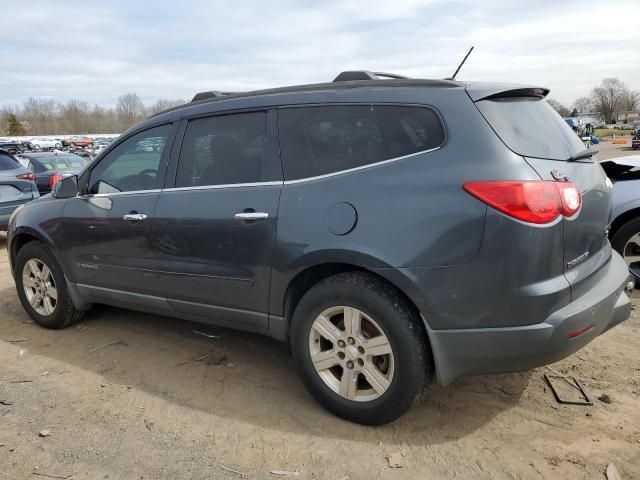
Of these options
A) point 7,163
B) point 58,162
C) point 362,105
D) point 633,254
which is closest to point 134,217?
point 362,105

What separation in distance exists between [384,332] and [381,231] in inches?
20.6

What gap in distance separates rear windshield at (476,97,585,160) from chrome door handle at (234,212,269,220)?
131 centimetres

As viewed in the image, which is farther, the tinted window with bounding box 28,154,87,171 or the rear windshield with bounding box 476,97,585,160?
the tinted window with bounding box 28,154,87,171

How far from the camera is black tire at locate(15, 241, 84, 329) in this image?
4535 mm

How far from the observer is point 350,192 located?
2822mm

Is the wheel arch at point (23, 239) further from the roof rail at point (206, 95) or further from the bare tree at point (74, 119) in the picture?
the bare tree at point (74, 119)

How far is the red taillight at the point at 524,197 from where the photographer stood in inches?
95.6

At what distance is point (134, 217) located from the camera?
3.81m

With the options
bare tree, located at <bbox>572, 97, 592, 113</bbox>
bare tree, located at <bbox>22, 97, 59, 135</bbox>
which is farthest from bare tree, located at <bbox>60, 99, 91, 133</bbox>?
bare tree, located at <bbox>572, 97, 592, 113</bbox>

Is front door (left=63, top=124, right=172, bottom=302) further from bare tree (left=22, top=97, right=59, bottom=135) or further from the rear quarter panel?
bare tree (left=22, top=97, right=59, bottom=135)

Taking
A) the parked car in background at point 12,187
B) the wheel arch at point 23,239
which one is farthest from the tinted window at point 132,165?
the parked car in background at point 12,187

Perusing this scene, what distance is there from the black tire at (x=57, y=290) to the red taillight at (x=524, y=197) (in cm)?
355

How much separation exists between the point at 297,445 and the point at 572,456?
1.38m

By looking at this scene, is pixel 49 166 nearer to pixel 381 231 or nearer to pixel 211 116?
pixel 211 116
